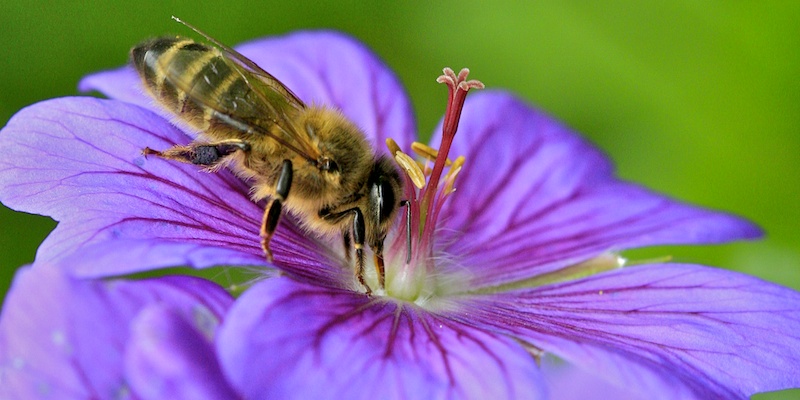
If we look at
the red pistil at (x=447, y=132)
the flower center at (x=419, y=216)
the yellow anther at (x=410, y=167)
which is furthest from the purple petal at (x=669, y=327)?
the yellow anther at (x=410, y=167)

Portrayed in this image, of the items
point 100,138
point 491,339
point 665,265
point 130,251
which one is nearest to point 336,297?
point 491,339

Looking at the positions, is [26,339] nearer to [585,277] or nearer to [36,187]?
[36,187]

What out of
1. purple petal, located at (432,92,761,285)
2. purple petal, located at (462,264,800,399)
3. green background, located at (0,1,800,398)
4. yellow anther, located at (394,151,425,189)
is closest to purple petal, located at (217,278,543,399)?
purple petal, located at (462,264,800,399)

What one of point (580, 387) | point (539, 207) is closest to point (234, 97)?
point (539, 207)

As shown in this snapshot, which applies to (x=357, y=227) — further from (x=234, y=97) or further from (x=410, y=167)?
(x=234, y=97)

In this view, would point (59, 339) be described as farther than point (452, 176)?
A: No

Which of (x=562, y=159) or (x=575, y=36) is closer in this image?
(x=562, y=159)

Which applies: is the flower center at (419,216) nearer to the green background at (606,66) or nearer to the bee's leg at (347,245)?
the bee's leg at (347,245)
